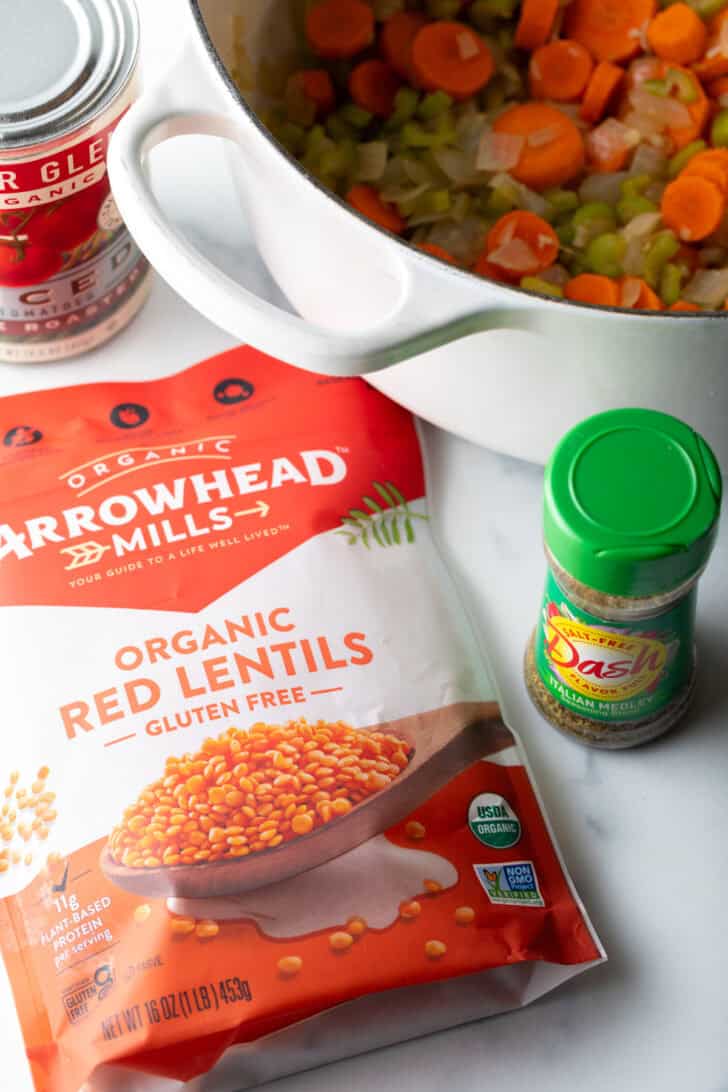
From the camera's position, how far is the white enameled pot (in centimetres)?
78

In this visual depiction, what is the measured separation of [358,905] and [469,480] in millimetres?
353

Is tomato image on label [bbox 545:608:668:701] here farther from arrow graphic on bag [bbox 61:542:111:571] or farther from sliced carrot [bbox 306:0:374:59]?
sliced carrot [bbox 306:0:374:59]

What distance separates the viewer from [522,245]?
1014mm

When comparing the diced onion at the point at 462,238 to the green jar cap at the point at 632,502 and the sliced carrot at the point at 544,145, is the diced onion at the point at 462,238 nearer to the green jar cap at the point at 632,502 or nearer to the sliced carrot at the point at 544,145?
the sliced carrot at the point at 544,145

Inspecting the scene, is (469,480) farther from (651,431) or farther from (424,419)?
(651,431)

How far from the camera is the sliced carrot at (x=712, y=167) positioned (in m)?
1.02

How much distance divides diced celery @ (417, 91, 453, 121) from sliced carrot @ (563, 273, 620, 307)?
0.19 meters

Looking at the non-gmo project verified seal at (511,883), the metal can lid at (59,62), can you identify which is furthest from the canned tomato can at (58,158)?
the non-gmo project verified seal at (511,883)

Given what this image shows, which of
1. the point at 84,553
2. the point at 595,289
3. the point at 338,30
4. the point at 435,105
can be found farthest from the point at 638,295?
the point at 84,553

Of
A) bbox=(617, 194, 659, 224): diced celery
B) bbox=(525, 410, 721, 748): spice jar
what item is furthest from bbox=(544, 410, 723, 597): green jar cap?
bbox=(617, 194, 659, 224): diced celery

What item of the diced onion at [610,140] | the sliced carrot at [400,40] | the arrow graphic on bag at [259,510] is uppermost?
the sliced carrot at [400,40]

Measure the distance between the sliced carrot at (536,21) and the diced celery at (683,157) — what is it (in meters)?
0.15

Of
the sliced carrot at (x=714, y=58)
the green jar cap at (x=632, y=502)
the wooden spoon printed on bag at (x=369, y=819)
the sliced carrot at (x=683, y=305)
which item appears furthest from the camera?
the sliced carrot at (x=714, y=58)

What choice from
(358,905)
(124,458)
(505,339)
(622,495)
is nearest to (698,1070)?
(358,905)
